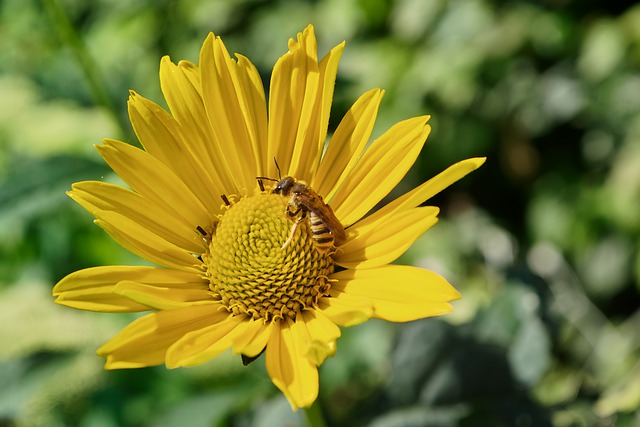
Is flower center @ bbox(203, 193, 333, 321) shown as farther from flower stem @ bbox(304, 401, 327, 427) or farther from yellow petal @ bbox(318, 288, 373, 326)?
flower stem @ bbox(304, 401, 327, 427)

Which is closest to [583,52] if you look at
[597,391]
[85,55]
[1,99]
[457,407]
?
[597,391]

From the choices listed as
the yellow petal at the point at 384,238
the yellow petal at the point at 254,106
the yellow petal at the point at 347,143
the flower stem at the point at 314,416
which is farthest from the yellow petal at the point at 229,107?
the flower stem at the point at 314,416

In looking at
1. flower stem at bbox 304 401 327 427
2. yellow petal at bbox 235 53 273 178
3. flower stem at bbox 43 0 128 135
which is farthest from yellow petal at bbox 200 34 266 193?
flower stem at bbox 43 0 128 135

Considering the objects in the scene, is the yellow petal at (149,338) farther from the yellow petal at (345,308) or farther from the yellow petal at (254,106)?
the yellow petal at (254,106)

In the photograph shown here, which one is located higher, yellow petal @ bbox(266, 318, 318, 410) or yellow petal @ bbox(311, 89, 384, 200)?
yellow petal @ bbox(311, 89, 384, 200)

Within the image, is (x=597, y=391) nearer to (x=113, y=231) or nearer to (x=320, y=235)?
(x=320, y=235)
